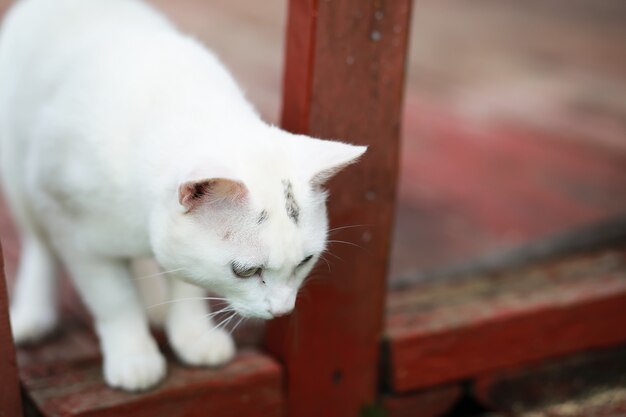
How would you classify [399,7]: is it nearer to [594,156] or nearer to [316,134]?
[316,134]

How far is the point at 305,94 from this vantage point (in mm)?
1705

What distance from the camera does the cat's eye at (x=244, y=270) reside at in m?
1.38

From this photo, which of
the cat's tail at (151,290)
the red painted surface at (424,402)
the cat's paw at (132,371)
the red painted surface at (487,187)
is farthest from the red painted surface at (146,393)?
the red painted surface at (487,187)

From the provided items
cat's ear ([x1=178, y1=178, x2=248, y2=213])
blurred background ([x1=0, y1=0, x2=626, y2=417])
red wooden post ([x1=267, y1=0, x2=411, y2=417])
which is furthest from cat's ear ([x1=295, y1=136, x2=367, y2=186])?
blurred background ([x1=0, y1=0, x2=626, y2=417])

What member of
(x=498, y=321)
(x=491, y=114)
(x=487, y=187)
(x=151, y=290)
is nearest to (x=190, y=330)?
(x=151, y=290)

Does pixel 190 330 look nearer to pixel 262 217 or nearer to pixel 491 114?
pixel 262 217

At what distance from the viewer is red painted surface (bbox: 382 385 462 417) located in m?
2.15

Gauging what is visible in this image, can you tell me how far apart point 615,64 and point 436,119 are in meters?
1.38

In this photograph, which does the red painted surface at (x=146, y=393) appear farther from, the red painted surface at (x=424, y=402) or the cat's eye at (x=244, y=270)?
the cat's eye at (x=244, y=270)

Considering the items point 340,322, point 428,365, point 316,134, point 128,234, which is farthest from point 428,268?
point 128,234

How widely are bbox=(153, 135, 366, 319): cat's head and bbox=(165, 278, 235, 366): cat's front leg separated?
35cm

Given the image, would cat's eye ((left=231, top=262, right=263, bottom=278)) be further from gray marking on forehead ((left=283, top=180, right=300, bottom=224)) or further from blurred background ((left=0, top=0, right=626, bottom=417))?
blurred background ((left=0, top=0, right=626, bottom=417))

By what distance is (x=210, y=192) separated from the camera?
1.34m

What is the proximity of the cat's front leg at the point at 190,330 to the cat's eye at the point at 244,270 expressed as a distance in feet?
1.36
